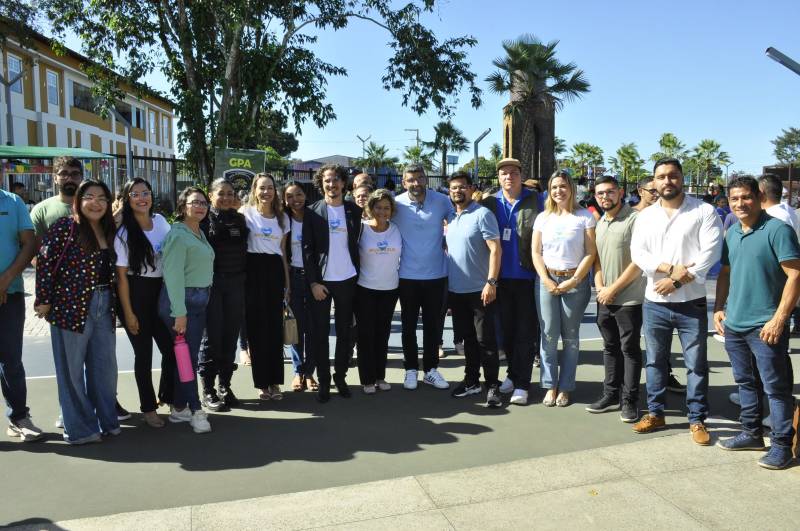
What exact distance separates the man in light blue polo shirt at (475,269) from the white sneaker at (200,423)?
2.08 metres

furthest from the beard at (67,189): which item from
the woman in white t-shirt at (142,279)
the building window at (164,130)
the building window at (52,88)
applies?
the building window at (164,130)

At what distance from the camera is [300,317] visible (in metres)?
5.63

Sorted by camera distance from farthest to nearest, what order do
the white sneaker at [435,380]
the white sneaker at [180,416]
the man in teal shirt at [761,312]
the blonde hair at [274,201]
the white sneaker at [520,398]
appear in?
1. the white sneaker at [435,380]
2. the blonde hair at [274,201]
3. the white sneaker at [520,398]
4. the white sneaker at [180,416]
5. the man in teal shirt at [761,312]

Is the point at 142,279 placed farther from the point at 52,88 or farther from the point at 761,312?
the point at 52,88

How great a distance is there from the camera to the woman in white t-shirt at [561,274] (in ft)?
16.4

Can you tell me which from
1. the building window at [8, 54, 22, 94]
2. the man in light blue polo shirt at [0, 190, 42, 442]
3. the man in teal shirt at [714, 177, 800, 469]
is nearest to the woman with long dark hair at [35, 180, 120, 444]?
the man in light blue polo shirt at [0, 190, 42, 442]

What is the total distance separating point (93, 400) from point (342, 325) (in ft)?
6.58

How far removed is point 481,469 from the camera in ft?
12.8

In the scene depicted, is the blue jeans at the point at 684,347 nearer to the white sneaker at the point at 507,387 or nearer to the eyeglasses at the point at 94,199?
the white sneaker at the point at 507,387

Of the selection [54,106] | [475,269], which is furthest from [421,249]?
[54,106]

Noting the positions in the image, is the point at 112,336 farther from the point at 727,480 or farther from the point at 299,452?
the point at 727,480

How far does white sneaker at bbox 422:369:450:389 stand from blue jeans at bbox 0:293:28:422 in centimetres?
322

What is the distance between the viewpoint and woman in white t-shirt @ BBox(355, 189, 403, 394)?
539 cm

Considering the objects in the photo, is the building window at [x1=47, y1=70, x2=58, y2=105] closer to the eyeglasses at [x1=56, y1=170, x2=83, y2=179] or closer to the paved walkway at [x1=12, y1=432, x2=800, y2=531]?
the eyeglasses at [x1=56, y1=170, x2=83, y2=179]
